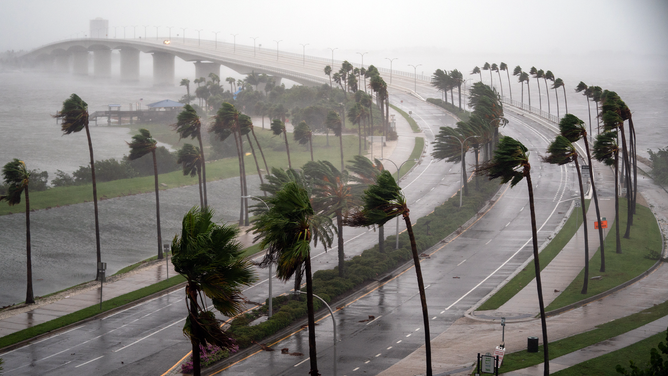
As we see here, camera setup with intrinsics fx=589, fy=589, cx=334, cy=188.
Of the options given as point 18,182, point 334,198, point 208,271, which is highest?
point 208,271

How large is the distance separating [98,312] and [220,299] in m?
29.8

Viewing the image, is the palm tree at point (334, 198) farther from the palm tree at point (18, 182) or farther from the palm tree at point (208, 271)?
the palm tree at point (208, 271)

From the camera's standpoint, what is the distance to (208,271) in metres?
18.5

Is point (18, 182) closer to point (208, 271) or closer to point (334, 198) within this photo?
point (334, 198)

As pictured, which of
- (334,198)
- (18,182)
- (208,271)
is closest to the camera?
(208,271)

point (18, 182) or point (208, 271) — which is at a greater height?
point (208, 271)

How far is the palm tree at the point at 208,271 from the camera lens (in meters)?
18.3

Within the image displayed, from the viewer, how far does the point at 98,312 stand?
4391cm

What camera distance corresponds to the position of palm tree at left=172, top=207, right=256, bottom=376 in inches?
720

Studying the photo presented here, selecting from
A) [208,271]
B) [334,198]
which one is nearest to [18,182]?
[334,198]

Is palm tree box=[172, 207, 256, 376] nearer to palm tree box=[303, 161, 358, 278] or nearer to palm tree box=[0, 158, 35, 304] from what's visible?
palm tree box=[303, 161, 358, 278]

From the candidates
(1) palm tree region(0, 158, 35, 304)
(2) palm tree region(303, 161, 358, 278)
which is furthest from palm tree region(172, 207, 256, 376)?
(1) palm tree region(0, 158, 35, 304)

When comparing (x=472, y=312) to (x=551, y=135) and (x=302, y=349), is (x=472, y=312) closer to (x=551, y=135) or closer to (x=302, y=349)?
(x=302, y=349)

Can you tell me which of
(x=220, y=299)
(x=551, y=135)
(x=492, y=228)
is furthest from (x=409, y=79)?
(x=220, y=299)
